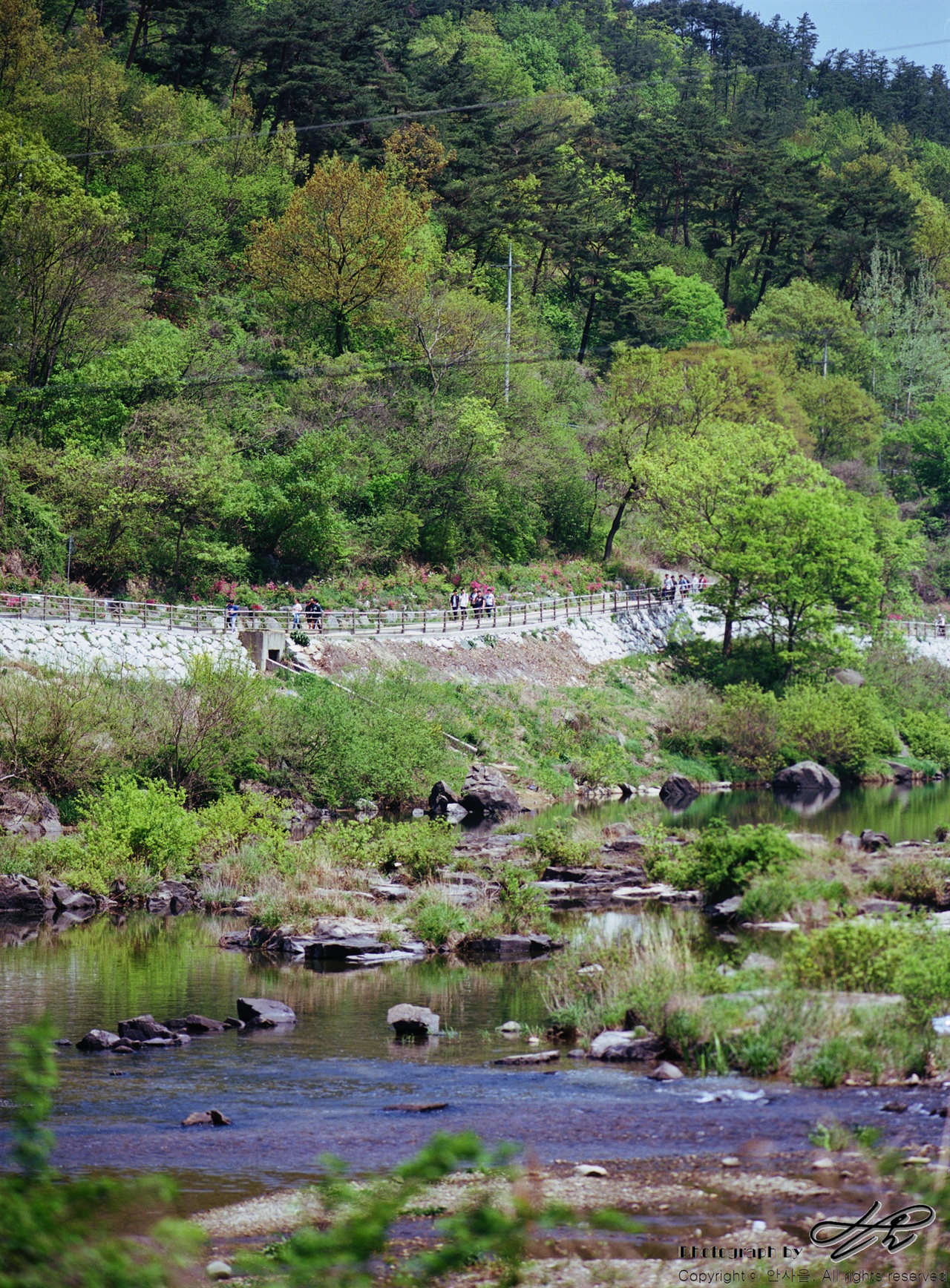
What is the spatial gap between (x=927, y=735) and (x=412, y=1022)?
43975 mm

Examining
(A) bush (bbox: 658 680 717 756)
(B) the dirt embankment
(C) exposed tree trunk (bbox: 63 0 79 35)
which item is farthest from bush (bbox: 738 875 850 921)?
(C) exposed tree trunk (bbox: 63 0 79 35)

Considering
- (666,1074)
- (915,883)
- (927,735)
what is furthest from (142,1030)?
(927,735)

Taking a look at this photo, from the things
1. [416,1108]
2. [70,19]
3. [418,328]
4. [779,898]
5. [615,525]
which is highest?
[70,19]

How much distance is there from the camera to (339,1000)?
64.0 feet

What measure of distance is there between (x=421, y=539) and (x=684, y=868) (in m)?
38.7

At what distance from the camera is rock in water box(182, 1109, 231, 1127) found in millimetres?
13508

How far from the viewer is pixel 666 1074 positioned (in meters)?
14.9

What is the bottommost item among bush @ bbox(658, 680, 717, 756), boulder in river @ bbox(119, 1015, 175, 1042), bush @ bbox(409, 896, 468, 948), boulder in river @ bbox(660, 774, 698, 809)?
boulder in river @ bbox(660, 774, 698, 809)

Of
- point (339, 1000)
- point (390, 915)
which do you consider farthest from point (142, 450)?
point (339, 1000)

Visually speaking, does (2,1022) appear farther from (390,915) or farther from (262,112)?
(262,112)

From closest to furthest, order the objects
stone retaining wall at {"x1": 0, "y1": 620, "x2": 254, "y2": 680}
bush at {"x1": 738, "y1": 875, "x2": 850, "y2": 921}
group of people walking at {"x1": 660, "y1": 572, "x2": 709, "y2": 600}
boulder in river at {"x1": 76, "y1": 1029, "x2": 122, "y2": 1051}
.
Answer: boulder in river at {"x1": 76, "y1": 1029, "x2": 122, "y2": 1051}
bush at {"x1": 738, "y1": 875, "x2": 850, "y2": 921}
stone retaining wall at {"x1": 0, "y1": 620, "x2": 254, "y2": 680}
group of people walking at {"x1": 660, "y1": 572, "x2": 709, "y2": 600}

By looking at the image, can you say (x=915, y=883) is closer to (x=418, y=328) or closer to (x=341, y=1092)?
(x=341, y=1092)

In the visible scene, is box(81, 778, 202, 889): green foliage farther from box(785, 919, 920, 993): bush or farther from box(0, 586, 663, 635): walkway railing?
box(785, 919, 920, 993): bush

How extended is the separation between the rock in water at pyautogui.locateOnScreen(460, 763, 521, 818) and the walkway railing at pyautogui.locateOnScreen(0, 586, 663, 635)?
1066 centimetres
